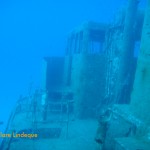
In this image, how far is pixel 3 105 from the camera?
208 ft

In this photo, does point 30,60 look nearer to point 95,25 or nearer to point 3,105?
point 3,105

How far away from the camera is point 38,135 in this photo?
44.7ft

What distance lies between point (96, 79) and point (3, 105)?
52975 millimetres

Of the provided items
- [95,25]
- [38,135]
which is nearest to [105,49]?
[95,25]

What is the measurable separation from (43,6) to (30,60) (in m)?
56.2

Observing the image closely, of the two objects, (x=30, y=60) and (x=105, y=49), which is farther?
(x=30, y=60)

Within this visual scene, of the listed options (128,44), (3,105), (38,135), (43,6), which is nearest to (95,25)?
(128,44)

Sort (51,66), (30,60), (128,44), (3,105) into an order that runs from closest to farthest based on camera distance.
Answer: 1. (128,44)
2. (51,66)
3. (3,105)
4. (30,60)

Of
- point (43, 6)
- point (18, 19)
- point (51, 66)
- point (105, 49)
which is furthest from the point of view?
point (43, 6)

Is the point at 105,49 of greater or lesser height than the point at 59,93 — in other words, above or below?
above

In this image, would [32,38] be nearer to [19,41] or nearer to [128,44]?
[19,41]

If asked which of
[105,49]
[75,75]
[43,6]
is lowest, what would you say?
[75,75]

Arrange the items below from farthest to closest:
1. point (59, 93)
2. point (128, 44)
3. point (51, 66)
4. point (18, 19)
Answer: point (18, 19), point (51, 66), point (59, 93), point (128, 44)

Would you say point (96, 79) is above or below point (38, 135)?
above
